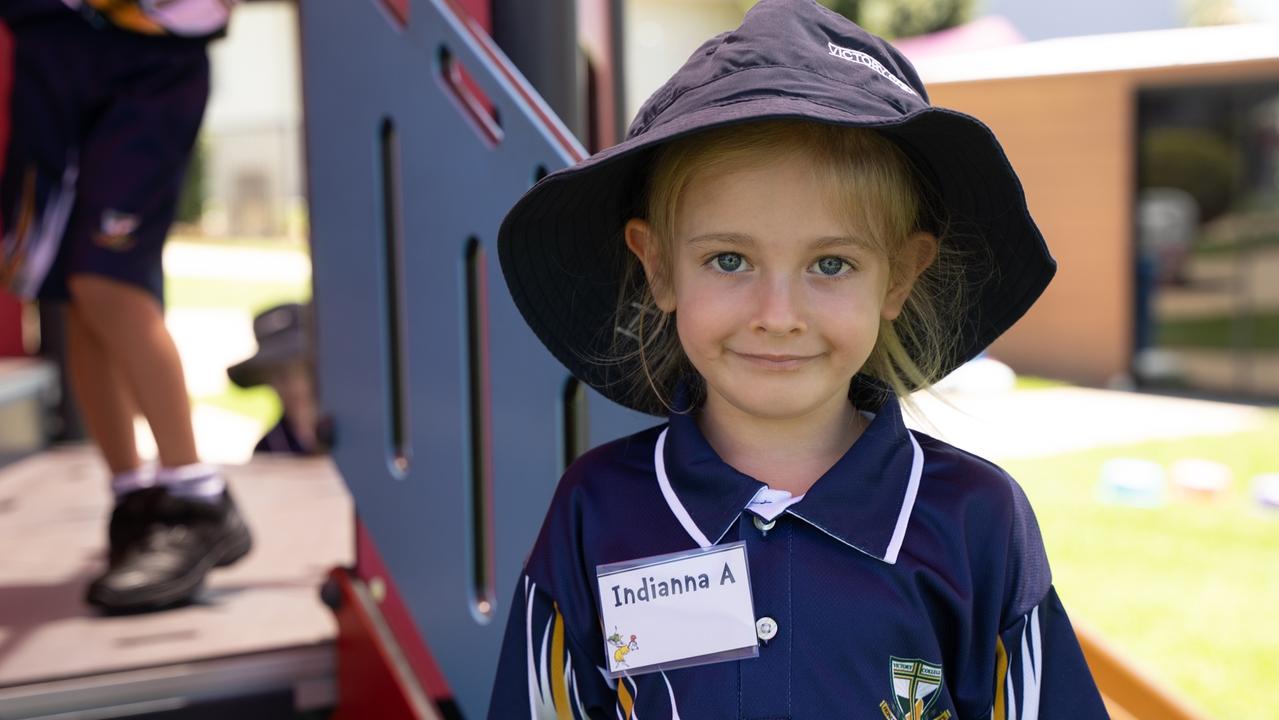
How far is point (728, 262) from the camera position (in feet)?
3.87

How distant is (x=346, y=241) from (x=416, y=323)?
1.04ft

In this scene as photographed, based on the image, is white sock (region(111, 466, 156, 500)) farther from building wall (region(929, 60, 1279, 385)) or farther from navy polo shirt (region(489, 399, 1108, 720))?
building wall (region(929, 60, 1279, 385))

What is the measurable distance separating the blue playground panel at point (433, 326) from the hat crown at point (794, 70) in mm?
444

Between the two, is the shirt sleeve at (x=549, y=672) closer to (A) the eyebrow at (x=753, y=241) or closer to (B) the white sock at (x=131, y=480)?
Result: (A) the eyebrow at (x=753, y=241)

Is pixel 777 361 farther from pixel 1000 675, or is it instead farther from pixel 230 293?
pixel 230 293

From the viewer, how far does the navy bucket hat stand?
1110mm

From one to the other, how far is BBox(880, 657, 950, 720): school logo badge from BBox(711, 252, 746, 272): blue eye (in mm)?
359

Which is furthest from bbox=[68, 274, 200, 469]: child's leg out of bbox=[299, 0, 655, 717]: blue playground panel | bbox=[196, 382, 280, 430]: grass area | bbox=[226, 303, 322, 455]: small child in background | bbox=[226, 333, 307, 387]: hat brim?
bbox=[196, 382, 280, 430]: grass area

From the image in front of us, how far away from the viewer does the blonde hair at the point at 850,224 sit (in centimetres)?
116

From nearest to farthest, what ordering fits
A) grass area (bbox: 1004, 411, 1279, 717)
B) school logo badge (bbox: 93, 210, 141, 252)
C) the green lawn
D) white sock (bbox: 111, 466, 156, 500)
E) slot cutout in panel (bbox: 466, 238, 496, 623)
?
1. slot cutout in panel (bbox: 466, 238, 496, 623)
2. school logo badge (bbox: 93, 210, 141, 252)
3. white sock (bbox: 111, 466, 156, 500)
4. grass area (bbox: 1004, 411, 1279, 717)
5. the green lawn

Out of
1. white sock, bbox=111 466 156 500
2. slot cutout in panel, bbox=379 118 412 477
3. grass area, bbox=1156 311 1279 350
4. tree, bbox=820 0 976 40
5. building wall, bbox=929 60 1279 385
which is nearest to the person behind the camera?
slot cutout in panel, bbox=379 118 412 477

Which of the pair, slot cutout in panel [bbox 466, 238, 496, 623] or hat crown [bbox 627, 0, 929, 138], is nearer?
hat crown [bbox 627, 0, 929, 138]

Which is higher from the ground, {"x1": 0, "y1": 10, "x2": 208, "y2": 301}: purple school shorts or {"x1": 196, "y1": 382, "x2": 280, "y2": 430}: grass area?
{"x1": 0, "y1": 10, "x2": 208, "y2": 301}: purple school shorts

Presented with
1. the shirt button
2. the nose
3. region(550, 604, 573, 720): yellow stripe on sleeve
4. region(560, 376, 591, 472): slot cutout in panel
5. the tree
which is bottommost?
region(550, 604, 573, 720): yellow stripe on sleeve
